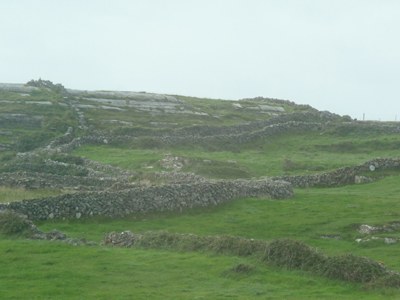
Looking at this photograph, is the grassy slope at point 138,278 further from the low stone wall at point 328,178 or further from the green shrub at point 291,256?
the low stone wall at point 328,178

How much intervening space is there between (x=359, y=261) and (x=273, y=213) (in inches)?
471

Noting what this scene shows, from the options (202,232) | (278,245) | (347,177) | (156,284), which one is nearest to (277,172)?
(347,177)

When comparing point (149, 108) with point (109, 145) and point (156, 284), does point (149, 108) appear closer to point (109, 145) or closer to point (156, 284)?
point (109, 145)

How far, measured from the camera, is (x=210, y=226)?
22094 millimetres

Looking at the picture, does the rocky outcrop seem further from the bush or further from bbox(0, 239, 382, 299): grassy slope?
bbox(0, 239, 382, 299): grassy slope

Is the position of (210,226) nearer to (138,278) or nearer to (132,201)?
(132,201)

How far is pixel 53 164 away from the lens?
4294cm

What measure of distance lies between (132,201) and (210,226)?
14.5 feet

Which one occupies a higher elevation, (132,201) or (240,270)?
(240,270)

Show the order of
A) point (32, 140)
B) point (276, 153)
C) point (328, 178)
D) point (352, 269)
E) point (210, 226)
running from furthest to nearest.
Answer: point (32, 140), point (276, 153), point (328, 178), point (210, 226), point (352, 269)

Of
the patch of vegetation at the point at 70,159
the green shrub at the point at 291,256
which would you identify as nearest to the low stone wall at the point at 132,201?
the green shrub at the point at 291,256

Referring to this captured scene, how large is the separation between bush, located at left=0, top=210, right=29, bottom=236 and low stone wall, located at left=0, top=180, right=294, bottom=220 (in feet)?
10.7

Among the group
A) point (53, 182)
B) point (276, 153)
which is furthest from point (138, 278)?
point (276, 153)

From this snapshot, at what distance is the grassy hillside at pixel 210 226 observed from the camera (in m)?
11.7
